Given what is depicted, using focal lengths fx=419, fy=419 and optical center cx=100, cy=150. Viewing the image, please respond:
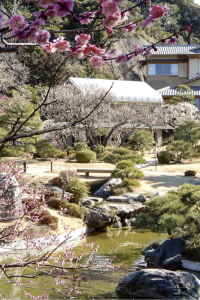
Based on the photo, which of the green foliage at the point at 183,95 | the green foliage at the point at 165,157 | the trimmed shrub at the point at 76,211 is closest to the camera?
the trimmed shrub at the point at 76,211

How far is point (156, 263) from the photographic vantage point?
8477 millimetres

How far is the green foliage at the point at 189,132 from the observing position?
24.5 meters

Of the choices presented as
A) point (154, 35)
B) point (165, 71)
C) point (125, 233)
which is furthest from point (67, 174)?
point (154, 35)

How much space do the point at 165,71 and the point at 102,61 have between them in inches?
1550

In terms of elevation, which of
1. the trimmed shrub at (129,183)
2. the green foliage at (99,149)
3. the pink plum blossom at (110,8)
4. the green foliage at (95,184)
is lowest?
the green foliage at (95,184)

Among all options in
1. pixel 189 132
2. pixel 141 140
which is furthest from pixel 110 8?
pixel 141 140

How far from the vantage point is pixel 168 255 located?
28.0 ft

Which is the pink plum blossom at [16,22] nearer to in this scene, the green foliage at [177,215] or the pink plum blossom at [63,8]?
the pink plum blossom at [63,8]

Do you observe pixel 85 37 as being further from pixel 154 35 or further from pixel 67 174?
pixel 154 35

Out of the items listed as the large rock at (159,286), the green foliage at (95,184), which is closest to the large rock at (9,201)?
the large rock at (159,286)

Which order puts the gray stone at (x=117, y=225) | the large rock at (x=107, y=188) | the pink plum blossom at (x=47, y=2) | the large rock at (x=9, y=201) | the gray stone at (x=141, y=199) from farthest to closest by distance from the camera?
the large rock at (x=107, y=188) → the gray stone at (x=141, y=199) → the gray stone at (x=117, y=225) → the large rock at (x=9, y=201) → the pink plum blossom at (x=47, y=2)

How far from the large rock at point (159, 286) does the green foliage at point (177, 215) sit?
1362 millimetres

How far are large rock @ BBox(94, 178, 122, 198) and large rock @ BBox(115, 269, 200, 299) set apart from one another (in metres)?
9.93

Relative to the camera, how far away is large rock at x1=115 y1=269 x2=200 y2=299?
6564 mm
